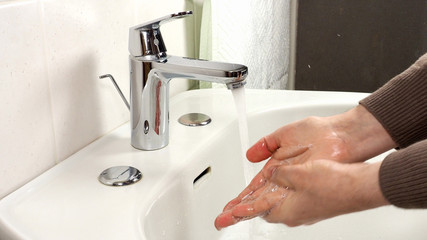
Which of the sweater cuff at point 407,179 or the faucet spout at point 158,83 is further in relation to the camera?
the faucet spout at point 158,83

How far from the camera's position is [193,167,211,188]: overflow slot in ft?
2.36

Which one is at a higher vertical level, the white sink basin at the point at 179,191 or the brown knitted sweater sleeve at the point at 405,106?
the brown knitted sweater sleeve at the point at 405,106

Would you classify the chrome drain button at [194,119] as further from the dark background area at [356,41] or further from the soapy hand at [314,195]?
the dark background area at [356,41]

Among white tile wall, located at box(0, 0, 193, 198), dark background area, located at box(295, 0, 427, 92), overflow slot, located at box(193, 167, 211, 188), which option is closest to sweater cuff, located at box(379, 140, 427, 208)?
overflow slot, located at box(193, 167, 211, 188)

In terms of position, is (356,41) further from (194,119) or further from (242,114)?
(242,114)

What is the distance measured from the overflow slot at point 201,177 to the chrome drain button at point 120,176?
0.10 metres

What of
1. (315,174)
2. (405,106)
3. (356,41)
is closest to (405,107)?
(405,106)

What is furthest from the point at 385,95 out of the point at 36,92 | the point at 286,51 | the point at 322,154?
the point at 286,51

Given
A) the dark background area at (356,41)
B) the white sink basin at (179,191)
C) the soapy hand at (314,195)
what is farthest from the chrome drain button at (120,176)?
the dark background area at (356,41)

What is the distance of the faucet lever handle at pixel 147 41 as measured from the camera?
0.64 metres

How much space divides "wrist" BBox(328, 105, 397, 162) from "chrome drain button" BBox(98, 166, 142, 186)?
0.27 m

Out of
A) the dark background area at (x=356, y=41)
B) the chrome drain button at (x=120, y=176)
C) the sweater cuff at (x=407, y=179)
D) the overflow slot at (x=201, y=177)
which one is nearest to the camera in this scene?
the sweater cuff at (x=407, y=179)

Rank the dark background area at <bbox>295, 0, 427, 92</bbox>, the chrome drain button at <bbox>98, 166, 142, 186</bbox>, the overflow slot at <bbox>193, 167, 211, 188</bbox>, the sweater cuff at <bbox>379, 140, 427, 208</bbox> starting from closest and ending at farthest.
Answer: the sweater cuff at <bbox>379, 140, 427, 208</bbox>
the chrome drain button at <bbox>98, 166, 142, 186</bbox>
the overflow slot at <bbox>193, 167, 211, 188</bbox>
the dark background area at <bbox>295, 0, 427, 92</bbox>

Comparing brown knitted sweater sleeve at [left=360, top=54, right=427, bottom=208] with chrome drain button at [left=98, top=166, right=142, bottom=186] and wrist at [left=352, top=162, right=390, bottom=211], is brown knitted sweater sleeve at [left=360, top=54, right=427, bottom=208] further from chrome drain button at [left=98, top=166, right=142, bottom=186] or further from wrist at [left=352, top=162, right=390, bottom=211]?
chrome drain button at [left=98, top=166, right=142, bottom=186]
